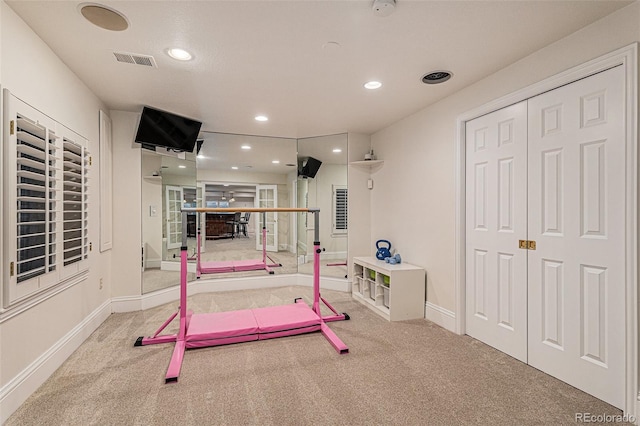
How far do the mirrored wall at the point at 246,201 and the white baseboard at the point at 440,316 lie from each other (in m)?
1.50

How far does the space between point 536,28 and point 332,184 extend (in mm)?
3061

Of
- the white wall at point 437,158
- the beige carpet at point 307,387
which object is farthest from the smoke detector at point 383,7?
the beige carpet at point 307,387

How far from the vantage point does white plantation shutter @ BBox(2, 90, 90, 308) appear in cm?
181

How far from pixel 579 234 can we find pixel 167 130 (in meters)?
4.20

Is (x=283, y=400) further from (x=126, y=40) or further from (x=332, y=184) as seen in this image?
(x=332, y=184)

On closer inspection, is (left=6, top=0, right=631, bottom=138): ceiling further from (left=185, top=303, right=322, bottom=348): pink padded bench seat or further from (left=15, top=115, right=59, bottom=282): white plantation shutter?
(left=185, top=303, right=322, bottom=348): pink padded bench seat

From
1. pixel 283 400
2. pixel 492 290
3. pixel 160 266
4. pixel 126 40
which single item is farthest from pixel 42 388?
pixel 492 290

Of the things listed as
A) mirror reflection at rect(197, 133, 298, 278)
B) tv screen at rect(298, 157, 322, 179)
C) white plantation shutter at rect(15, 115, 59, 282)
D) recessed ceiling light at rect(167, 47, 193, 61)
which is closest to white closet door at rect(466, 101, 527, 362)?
tv screen at rect(298, 157, 322, 179)

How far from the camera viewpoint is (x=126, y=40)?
2.11 meters

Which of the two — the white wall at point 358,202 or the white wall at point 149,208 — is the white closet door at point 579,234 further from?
the white wall at point 149,208

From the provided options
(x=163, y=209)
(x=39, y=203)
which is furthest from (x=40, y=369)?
(x=163, y=209)

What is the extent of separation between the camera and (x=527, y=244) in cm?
243

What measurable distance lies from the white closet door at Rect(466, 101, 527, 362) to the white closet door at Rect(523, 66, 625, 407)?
102mm

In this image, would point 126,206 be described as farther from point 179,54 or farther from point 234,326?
point 179,54
